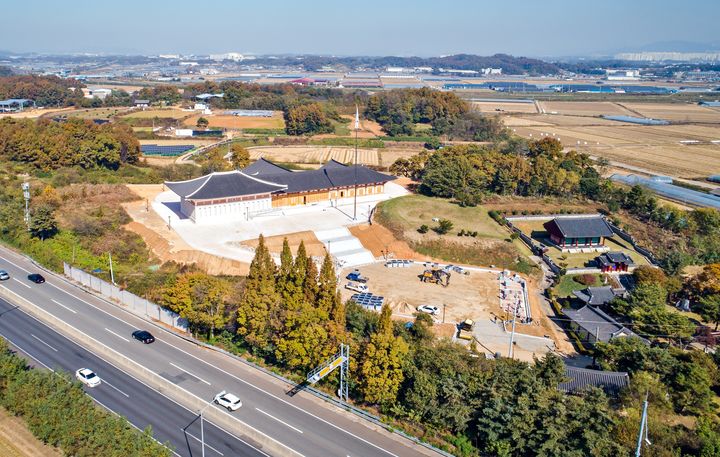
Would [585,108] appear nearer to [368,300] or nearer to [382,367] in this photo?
[368,300]

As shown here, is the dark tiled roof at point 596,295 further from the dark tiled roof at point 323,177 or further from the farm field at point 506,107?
the farm field at point 506,107

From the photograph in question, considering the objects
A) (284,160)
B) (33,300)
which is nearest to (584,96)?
(284,160)

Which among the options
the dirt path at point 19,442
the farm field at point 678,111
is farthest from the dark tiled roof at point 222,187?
the farm field at point 678,111

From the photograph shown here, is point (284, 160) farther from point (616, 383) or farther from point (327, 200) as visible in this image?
point (616, 383)

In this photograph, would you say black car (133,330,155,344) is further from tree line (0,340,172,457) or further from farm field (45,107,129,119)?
farm field (45,107,129,119)

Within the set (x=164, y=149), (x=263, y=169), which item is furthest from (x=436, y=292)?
(x=164, y=149)

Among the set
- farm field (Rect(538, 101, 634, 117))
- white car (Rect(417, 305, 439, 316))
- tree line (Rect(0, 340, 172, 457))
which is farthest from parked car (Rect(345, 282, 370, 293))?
farm field (Rect(538, 101, 634, 117))
